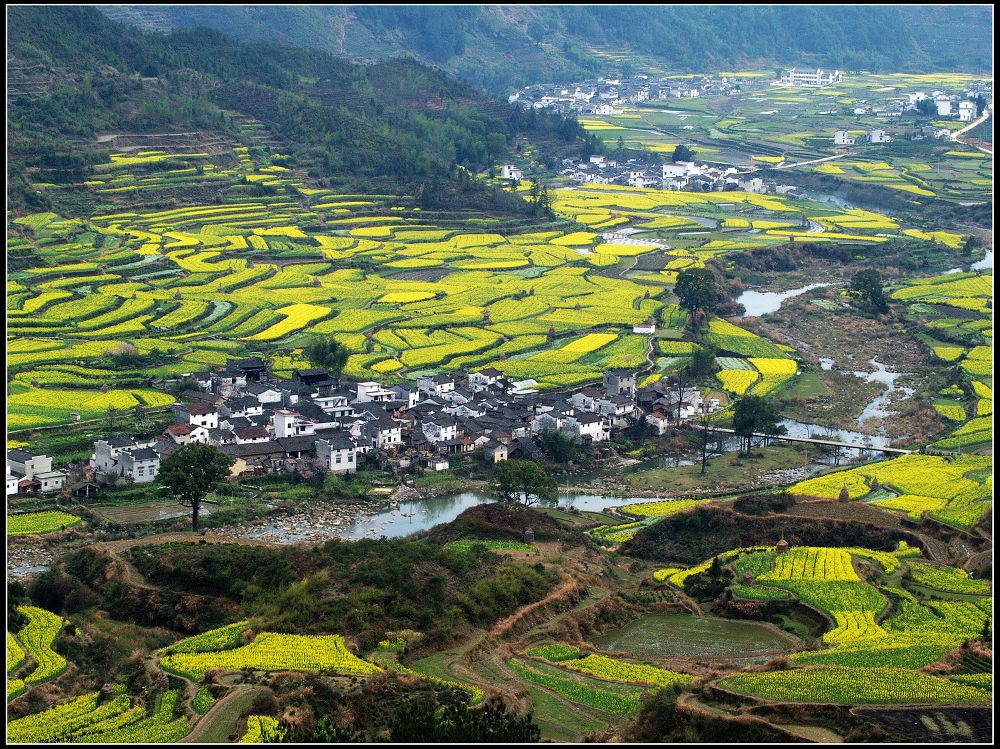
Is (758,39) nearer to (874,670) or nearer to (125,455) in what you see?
(125,455)

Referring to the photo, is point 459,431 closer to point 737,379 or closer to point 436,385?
point 436,385

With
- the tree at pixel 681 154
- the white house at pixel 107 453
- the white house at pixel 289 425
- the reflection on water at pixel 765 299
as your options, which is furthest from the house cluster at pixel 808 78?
the white house at pixel 107 453

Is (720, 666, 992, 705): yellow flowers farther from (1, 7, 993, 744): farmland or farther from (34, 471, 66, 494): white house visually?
(34, 471, 66, 494): white house

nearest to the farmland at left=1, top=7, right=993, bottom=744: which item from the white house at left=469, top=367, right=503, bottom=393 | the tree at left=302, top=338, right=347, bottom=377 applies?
the white house at left=469, top=367, right=503, bottom=393

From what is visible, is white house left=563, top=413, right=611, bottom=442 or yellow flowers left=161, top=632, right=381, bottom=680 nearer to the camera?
yellow flowers left=161, top=632, right=381, bottom=680

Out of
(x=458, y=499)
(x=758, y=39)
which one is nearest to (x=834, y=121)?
(x=758, y=39)

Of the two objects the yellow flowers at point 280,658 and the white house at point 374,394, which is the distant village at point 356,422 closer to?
the white house at point 374,394
